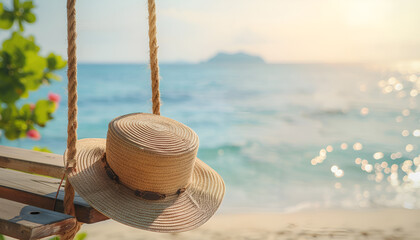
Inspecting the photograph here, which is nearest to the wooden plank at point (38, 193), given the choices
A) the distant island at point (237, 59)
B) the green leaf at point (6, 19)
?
the green leaf at point (6, 19)

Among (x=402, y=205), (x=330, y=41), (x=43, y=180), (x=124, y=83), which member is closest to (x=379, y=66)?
(x=330, y=41)

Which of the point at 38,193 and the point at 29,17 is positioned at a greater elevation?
the point at 29,17

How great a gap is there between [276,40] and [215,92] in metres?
10.2

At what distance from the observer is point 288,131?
13.6m

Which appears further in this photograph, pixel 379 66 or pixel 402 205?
pixel 379 66

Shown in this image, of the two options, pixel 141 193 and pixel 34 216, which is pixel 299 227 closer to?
pixel 141 193

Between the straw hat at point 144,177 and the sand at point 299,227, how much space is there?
364cm

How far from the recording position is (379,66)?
41.1m

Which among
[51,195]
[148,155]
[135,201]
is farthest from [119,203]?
[51,195]

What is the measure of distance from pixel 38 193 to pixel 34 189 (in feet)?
0.18

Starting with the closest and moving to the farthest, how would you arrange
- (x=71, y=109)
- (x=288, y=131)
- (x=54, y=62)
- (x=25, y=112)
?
(x=71, y=109)
(x=54, y=62)
(x=25, y=112)
(x=288, y=131)

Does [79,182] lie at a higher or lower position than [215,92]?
higher

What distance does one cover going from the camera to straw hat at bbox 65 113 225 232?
1.27 meters

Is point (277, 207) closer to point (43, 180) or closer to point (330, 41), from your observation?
point (43, 180)
